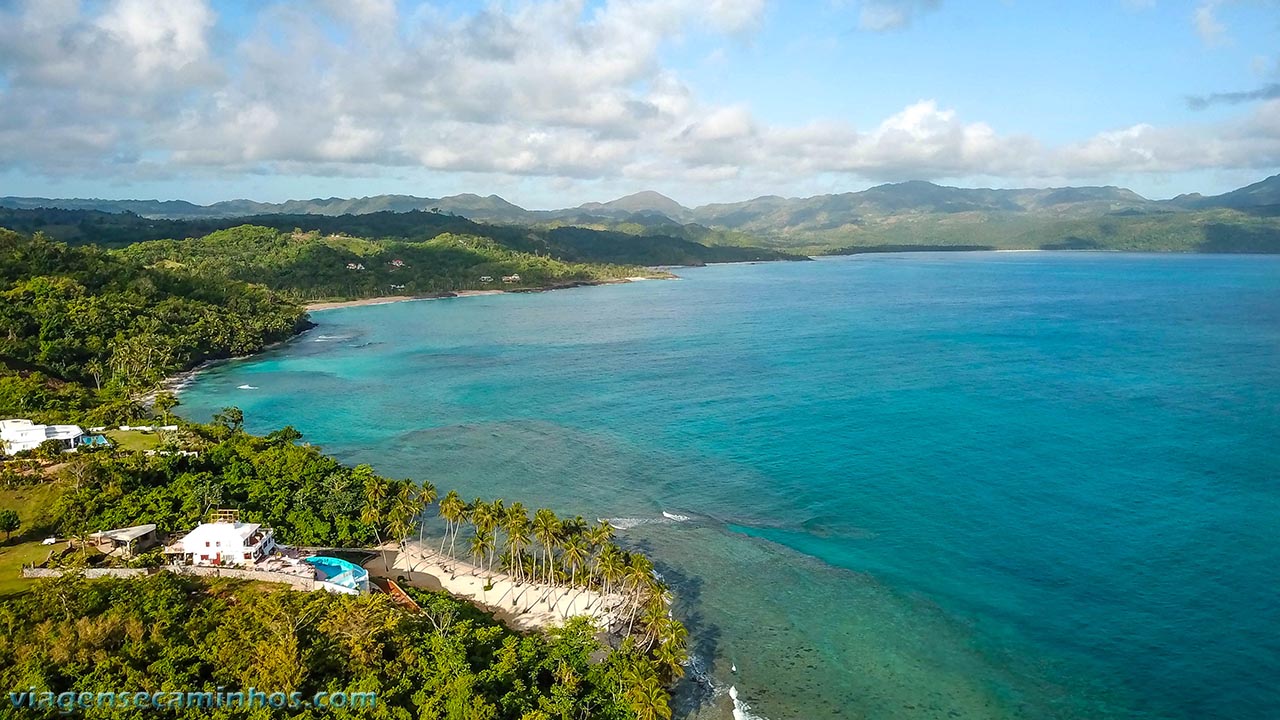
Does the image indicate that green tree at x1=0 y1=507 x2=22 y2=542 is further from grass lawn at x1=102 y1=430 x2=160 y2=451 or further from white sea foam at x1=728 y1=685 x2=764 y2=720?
white sea foam at x1=728 y1=685 x2=764 y2=720

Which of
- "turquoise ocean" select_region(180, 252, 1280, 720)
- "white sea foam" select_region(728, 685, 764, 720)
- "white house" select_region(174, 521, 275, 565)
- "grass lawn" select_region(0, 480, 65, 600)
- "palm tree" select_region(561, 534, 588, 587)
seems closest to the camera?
"white sea foam" select_region(728, 685, 764, 720)

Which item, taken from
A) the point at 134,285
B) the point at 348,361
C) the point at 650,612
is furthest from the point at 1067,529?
the point at 134,285

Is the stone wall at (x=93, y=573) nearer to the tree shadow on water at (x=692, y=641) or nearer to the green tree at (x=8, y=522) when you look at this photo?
the green tree at (x=8, y=522)

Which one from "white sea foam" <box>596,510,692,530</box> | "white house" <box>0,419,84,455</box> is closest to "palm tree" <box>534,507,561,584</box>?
"white sea foam" <box>596,510,692,530</box>

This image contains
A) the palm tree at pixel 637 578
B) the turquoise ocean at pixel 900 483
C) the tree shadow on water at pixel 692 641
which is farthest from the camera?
the palm tree at pixel 637 578

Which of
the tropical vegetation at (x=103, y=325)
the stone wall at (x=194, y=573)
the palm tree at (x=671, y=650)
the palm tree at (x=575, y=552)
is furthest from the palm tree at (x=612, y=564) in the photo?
the tropical vegetation at (x=103, y=325)

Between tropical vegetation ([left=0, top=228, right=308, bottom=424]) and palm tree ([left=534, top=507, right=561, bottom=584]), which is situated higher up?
tropical vegetation ([left=0, top=228, right=308, bottom=424])
